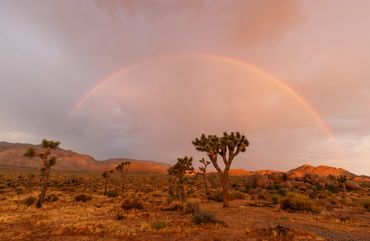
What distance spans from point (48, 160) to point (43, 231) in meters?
17.1

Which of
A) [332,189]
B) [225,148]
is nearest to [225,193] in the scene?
[225,148]

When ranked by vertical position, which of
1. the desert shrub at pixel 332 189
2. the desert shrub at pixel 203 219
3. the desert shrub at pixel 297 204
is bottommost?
the desert shrub at pixel 203 219

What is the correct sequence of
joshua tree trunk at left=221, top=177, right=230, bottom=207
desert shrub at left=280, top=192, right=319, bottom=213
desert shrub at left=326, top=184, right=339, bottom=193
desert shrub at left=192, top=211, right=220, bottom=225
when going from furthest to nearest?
desert shrub at left=326, top=184, right=339, bottom=193
joshua tree trunk at left=221, top=177, right=230, bottom=207
desert shrub at left=280, top=192, right=319, bottom=213
desert shrub at left=192, top=211, right=220, bottom=225

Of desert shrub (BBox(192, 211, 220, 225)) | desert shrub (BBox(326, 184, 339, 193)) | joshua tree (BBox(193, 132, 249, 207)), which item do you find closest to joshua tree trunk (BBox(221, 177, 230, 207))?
joshua tree (BBox(193, 132, 249, 207))

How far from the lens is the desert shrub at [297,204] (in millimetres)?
26906

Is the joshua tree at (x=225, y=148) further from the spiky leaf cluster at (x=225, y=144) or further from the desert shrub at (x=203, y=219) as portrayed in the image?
the desert shrub at (x=203, y=219)

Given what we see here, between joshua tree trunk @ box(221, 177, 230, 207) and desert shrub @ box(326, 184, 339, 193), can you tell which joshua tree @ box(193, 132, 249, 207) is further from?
desert shrub @ box(326, 184, 339, 193)

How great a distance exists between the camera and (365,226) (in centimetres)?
1977

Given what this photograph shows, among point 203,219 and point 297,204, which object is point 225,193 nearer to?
point 297,204

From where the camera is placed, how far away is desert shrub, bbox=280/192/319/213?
88.3ft

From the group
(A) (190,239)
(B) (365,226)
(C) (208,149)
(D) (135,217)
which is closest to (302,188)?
(C) (208,149)

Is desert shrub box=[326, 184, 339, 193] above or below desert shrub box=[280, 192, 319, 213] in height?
above

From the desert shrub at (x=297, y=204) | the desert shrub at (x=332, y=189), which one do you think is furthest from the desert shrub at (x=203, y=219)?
the desert shrub at (x=332, y=189)

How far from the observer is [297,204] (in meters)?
27.2
